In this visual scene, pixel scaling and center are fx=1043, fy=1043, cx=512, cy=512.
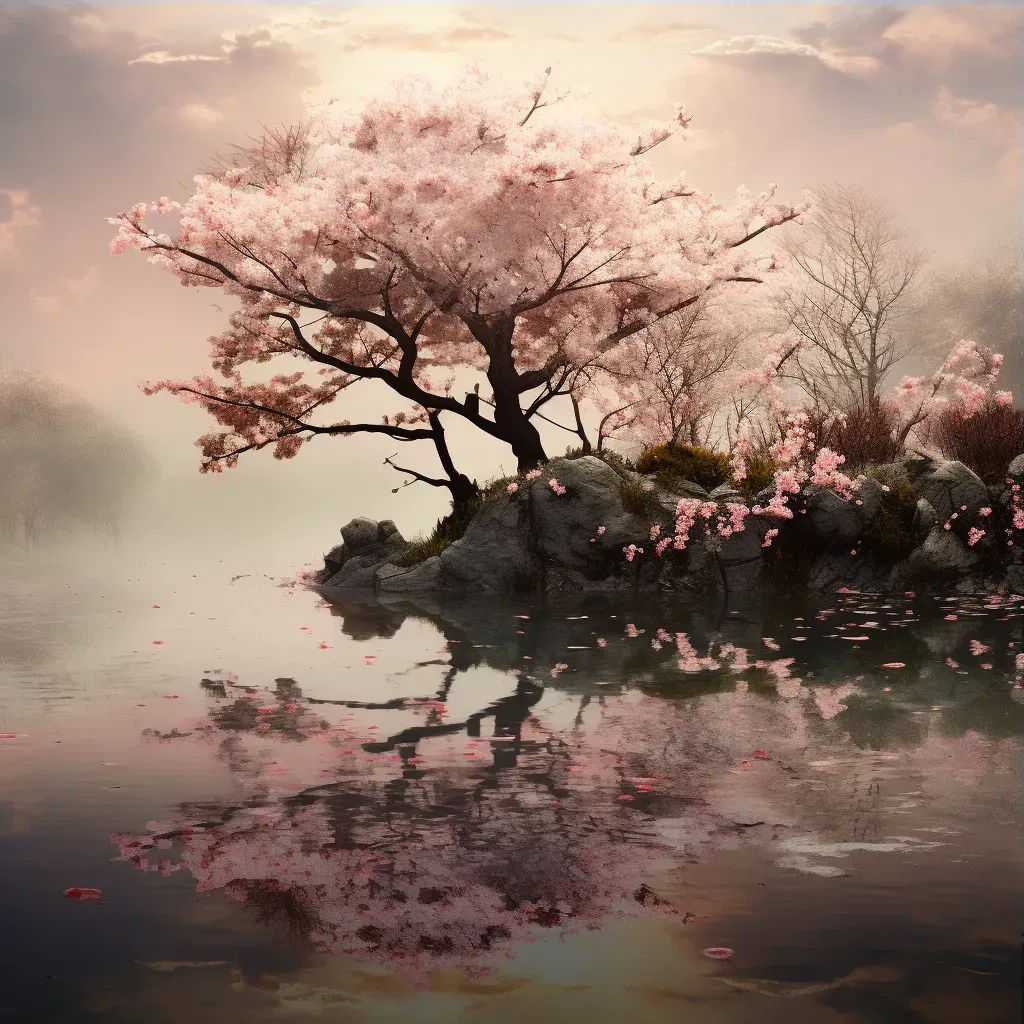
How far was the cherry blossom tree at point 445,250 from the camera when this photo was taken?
16.1 metres

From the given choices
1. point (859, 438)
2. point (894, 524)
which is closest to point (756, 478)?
point (859, 438)

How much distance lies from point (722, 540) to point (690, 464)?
2.36m

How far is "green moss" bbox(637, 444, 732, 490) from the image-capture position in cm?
1808

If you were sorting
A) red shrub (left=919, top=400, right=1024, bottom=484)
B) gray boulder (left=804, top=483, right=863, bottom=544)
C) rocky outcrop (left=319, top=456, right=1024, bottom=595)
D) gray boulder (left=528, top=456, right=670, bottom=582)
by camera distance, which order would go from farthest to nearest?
1. gray boulder (left=528, top=456, right=670, bottom=582)
2. red shrub (left=919, top=400, right=1024, bottom=484)
3. gray boulder (left=804, top=483, right=863, bottom=544)
4. rocky outcrop (left=319, top=456, right=1024, bottom=595)

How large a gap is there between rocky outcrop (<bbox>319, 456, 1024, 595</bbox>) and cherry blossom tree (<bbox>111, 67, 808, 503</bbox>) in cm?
269

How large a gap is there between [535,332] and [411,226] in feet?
14.7

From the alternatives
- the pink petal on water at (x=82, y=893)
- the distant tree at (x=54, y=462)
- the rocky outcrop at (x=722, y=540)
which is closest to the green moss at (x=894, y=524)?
the rocky outcrop at (x=722, y=540)

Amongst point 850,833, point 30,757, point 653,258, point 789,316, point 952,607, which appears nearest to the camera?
point 850,833

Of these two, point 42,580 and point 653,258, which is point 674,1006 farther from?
point 42,580

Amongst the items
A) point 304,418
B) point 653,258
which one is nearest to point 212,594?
point 304,418

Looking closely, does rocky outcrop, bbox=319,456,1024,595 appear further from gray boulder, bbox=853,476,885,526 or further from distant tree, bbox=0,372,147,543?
distant tree, bbox=0,372,147,543

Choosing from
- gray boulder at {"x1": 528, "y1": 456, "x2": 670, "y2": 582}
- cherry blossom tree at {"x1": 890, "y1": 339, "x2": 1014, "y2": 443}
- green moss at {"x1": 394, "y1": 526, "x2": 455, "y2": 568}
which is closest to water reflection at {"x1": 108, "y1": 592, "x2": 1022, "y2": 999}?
gray boulder at {"x1": 528, "y1": 456, "x2": 670, "y2": 582}

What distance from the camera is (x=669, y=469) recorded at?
58.8 feet

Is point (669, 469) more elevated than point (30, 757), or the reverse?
point (669, 469)
